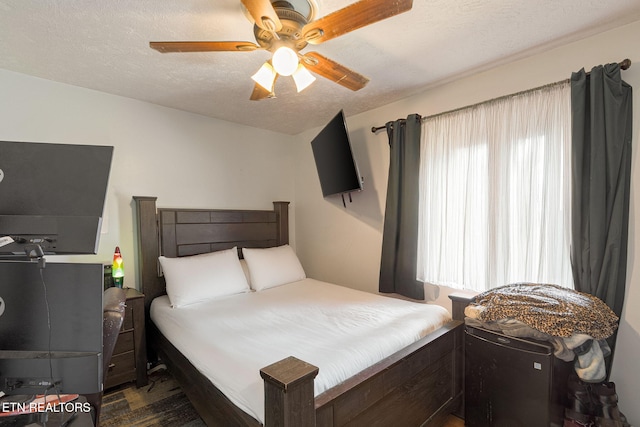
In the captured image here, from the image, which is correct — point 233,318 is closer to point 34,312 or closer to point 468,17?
point 34,312

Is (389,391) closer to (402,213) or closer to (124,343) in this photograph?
(402,213)

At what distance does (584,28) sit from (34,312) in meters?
2.82

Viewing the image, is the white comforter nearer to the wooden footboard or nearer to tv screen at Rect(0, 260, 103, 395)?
the wooden footboard

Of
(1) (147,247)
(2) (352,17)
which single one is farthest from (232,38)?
(1) (147,247)

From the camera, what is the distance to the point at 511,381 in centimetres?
161

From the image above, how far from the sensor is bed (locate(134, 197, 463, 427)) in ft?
3.71

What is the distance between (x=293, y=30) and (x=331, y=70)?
37 centimetres

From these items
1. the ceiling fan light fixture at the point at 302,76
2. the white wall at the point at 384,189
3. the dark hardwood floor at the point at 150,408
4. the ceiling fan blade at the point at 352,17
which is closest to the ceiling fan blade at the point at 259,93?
the ceiling fan light fixture at the point at 302,76

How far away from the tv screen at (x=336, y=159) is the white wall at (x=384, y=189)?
0.38 m

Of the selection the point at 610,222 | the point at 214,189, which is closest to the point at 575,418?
the point at 610,222

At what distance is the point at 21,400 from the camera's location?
972mm

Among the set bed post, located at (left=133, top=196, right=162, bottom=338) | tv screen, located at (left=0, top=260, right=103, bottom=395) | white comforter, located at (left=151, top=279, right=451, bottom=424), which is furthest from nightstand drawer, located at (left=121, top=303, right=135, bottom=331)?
tv screen, located at (left=0, top=260, right=103, bottom=395)

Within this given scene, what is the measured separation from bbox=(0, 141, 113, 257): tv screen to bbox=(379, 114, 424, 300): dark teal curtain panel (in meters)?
2.22

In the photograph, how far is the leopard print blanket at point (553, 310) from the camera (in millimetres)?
1438
